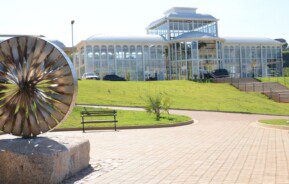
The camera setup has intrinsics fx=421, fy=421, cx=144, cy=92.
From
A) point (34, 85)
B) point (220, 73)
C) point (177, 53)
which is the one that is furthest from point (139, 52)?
point (34, 85)

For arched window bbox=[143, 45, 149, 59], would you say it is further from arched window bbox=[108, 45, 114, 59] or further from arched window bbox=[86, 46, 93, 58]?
arched window bbox=[86, 46, 93, 58]

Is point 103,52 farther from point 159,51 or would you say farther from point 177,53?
point 177,53

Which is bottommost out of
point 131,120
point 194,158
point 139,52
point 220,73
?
point 131,120

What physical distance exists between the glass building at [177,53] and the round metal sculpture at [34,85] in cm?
4767

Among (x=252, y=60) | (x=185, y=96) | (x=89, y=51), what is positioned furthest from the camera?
(x=252, y=60)

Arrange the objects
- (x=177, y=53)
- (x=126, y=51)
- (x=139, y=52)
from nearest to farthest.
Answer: (x=126, y=51) < (x=139, y=52) < (x=177, y=53)

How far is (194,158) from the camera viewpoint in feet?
32.1

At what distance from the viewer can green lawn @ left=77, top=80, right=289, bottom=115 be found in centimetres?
3094

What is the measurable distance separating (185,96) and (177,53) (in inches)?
1033

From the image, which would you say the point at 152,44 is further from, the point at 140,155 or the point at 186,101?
the point at 140,155

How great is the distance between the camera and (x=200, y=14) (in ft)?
217

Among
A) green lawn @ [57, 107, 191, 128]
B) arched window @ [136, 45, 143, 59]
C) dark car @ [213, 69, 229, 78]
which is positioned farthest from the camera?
A: arched window @ [136, 45, 143, 59]

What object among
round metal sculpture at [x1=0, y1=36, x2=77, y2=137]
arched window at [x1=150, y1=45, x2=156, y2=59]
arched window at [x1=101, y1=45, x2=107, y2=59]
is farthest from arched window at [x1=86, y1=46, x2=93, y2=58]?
round metal sculpture at [x1=0, y1=36, x2=77, y2=137]

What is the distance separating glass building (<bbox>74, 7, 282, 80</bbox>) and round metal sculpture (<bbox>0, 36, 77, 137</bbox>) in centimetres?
4767
